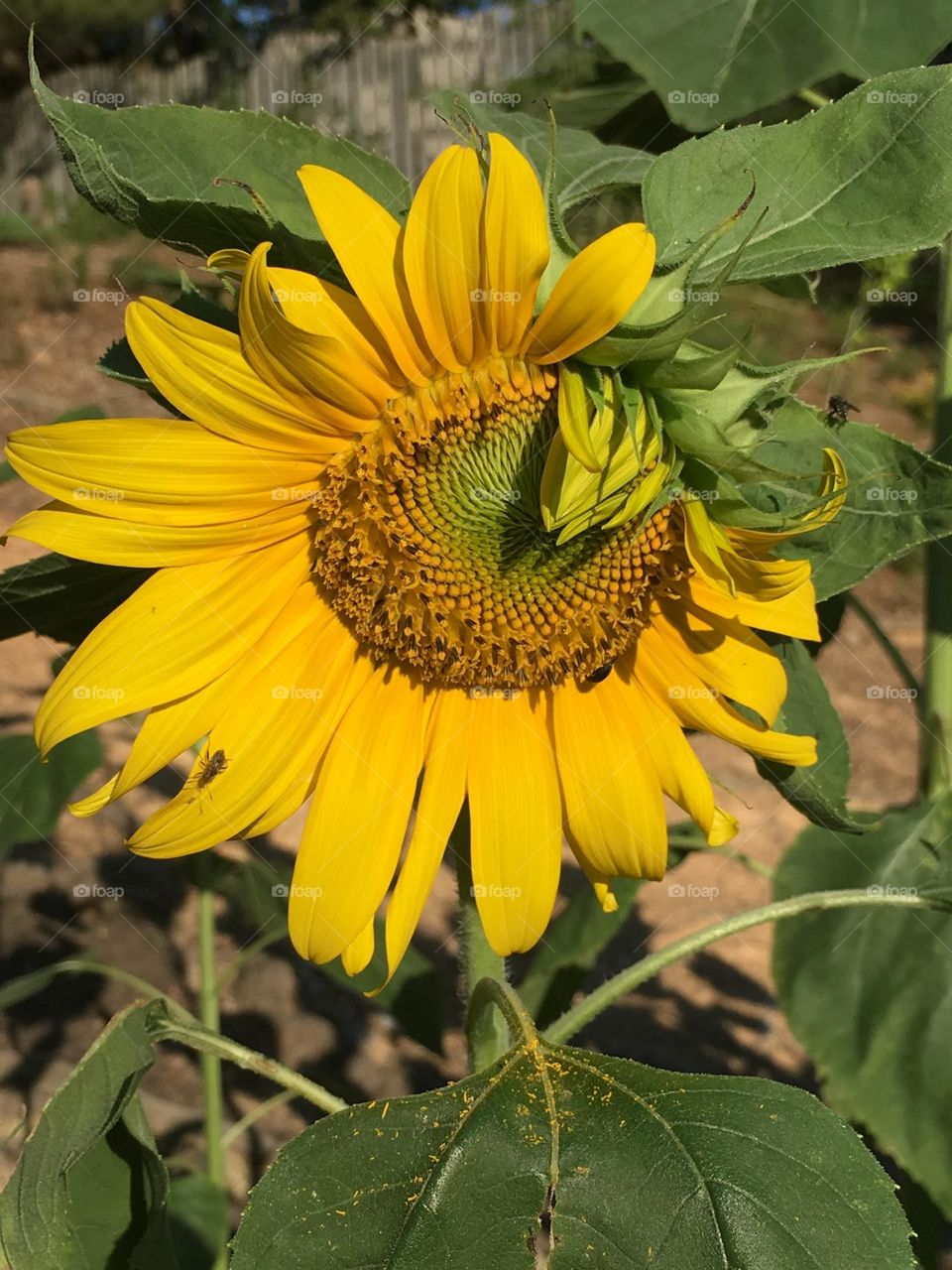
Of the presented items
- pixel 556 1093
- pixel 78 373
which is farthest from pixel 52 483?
pixel 78 373

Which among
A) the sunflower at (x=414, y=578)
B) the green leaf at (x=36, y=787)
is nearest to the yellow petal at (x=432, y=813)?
the sunflower at (x=414, y=578)

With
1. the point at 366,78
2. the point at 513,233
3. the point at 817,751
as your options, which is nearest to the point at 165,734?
the point at 513,233

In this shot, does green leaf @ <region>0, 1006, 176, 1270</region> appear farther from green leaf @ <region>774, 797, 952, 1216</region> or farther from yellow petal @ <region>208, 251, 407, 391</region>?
green leaf @ <region>774, 797, 952, 1216</region>

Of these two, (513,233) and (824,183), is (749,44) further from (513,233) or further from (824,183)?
(513,233)

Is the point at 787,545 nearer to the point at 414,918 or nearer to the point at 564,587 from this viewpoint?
the point at 564,587

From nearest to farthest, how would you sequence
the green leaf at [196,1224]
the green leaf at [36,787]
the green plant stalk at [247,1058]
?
the green plant stalk at [247,1058]
the green leaf at [196,1224]
the green leaf at [36,787]

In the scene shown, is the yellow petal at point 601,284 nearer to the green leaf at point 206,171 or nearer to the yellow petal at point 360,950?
the green leaf at point 206,171
